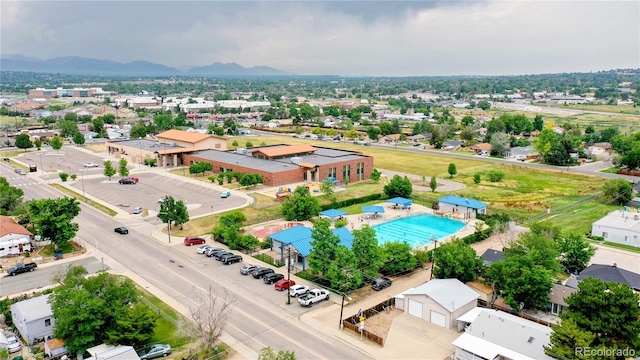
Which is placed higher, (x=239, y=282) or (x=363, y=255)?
(x=363, y=255)

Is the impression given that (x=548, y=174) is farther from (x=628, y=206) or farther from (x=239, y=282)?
(x=239, y=282)

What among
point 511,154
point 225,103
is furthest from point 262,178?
point 225,103

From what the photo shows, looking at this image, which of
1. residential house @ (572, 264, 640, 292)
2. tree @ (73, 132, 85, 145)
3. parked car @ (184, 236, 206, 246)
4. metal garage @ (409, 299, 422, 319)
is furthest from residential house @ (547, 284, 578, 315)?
tree @ (73, 132, 85, 145)

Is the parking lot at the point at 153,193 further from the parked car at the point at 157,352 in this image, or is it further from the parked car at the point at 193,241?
the parked car at the point at 157,352

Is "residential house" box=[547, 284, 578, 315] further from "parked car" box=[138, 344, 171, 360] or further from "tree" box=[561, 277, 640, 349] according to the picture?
"parked car" box=[138, 344, 171, 360]

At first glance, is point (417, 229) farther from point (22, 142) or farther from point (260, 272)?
point (22, 142)
